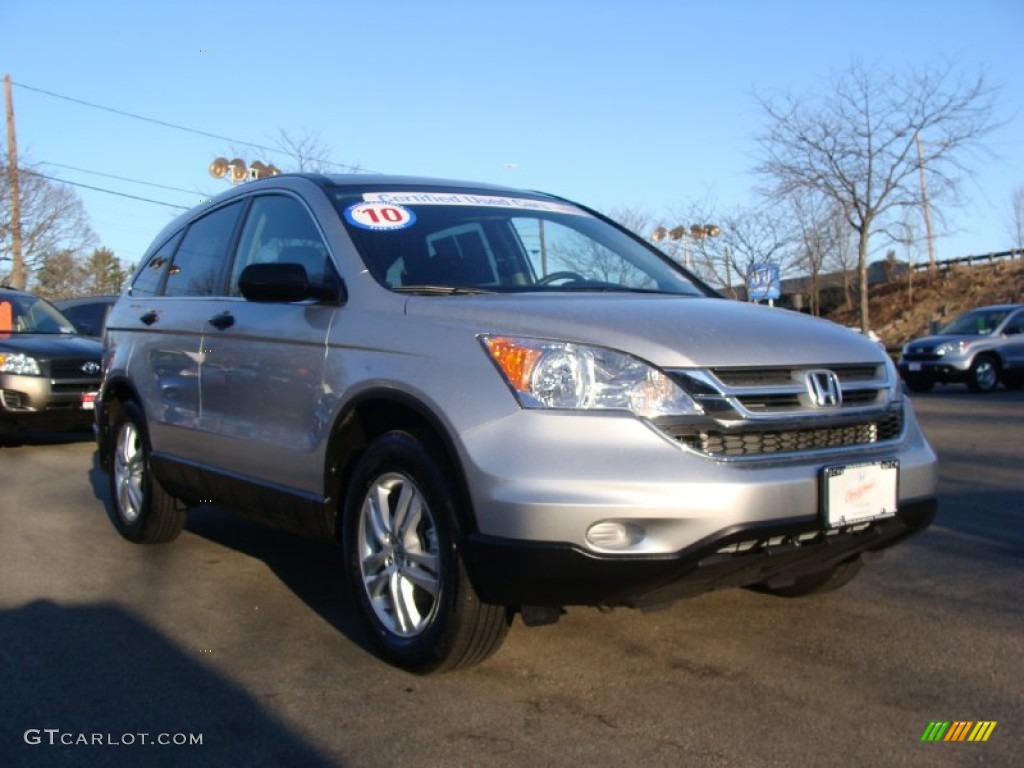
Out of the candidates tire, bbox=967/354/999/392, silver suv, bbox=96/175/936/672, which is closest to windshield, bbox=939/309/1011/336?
tire, bbox=967/354/999/392

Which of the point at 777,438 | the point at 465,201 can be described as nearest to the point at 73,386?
the point at 465,201

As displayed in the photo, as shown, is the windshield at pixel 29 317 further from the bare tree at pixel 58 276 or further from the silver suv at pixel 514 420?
the bare tree at pixel 58 276

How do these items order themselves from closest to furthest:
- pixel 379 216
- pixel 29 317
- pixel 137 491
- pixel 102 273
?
pixel 379 216 → pixel 137 491 → pixel 29 317 → pixel 102 273

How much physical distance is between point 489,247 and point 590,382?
4.54 feet

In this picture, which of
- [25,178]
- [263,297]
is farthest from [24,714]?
[25,178]

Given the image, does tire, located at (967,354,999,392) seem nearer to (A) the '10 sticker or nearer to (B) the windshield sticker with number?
(B) the windshield sticker with number

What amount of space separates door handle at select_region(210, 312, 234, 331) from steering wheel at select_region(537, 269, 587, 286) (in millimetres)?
1481

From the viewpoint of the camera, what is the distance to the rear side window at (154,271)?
5766 millimetres

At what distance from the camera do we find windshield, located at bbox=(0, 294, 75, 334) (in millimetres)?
11023

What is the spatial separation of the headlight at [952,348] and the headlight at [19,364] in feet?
47.6

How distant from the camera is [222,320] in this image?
4656 mm

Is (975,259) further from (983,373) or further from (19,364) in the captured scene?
(19,364)

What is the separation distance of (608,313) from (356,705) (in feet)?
5.16

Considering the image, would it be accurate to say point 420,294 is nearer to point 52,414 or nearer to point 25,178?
point 52,414
